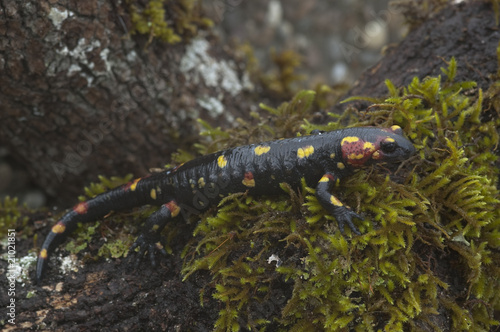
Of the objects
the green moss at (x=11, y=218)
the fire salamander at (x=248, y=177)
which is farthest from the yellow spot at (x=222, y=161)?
the green moss at (x=11, y=218)

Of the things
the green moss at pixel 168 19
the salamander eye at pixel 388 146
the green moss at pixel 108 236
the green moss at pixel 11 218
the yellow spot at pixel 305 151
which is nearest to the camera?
the salamander eye at pixel 388 146

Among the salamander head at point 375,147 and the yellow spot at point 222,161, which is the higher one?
the yellow spot at point 222,161

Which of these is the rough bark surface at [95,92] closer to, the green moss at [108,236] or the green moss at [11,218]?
the green moss at [11,218]

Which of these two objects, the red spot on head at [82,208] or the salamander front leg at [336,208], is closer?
the salamander front leg at [336,208]

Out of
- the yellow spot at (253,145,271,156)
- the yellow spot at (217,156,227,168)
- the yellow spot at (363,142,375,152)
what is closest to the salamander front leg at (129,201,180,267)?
the yellow spot at (217,156,227,168)

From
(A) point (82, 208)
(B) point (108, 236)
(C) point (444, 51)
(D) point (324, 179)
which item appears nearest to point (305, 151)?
(D) point (324, 179)

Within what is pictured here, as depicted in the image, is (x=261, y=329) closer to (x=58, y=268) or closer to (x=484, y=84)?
(x=58, y=268)

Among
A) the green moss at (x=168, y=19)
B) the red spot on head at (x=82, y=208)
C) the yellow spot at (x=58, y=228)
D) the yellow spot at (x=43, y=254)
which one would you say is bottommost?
the yellow spot at (x=43, y=254)
